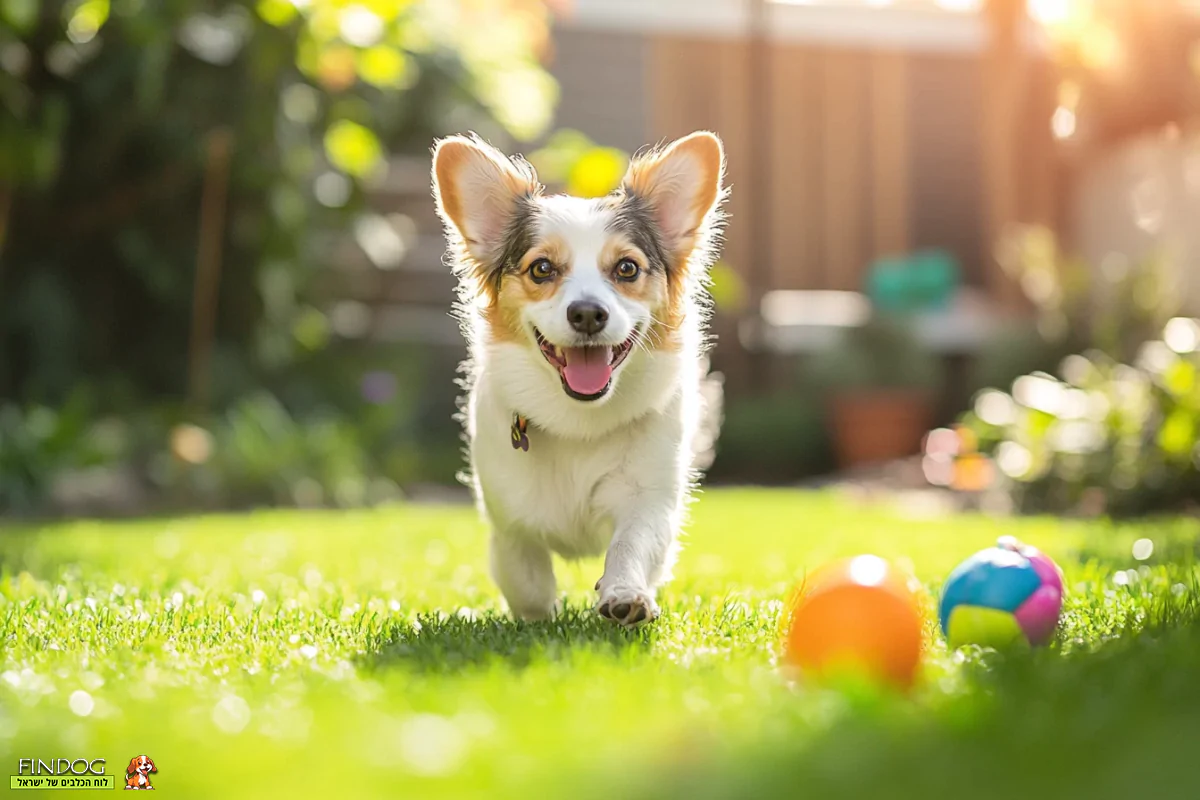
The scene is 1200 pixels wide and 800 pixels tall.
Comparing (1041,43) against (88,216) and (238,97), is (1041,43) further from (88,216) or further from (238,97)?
(88,216)

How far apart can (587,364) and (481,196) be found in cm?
79

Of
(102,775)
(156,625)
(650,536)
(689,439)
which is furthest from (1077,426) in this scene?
(102,775)

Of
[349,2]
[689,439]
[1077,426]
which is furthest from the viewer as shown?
[1077,426]

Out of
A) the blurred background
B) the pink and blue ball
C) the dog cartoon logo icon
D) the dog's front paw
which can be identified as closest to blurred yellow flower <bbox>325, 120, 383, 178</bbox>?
the blurred background

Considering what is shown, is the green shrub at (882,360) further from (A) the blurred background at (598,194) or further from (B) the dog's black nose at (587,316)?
(B) the dog's black nose at (587,316)

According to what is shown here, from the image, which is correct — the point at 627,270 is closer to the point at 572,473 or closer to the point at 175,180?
the point at 572,473

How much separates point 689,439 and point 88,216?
7601mm

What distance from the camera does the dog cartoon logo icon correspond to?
185 centimetres

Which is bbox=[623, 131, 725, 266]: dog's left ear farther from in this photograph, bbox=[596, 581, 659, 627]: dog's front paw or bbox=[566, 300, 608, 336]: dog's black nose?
bbox=[596, 581, 659, 627]: dog's front paw

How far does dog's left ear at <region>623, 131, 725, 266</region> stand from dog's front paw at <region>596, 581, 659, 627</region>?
1371mm

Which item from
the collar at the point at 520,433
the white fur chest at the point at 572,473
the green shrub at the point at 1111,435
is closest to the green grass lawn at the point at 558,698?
the white fur chest at the point at 572,473

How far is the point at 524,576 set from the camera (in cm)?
367

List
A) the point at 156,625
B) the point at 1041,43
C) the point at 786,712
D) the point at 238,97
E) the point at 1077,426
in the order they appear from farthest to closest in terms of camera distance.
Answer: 1. the point at 1041,43
2. the point at 238,97
3. the point at 1077,426
4. the point at 156,625
5. the point at 786,712

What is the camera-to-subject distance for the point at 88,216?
9.87 m
